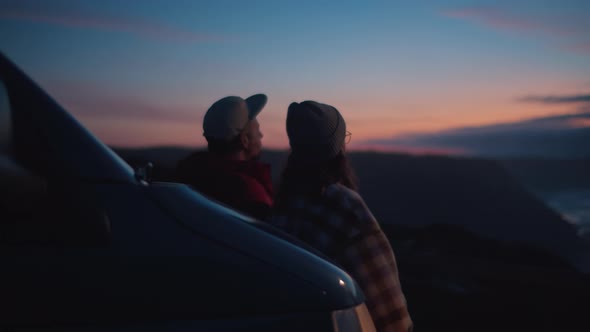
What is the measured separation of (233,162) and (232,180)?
0.64 feet

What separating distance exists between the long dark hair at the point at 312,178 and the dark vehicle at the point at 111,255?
1149 millimetres

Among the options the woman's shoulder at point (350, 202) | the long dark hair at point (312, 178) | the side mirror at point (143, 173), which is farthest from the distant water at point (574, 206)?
the side mirror at point (143, 173)

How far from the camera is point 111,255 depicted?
1458 millimetres

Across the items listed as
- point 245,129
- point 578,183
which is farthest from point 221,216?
point 578,183

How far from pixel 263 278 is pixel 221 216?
0.90 ft

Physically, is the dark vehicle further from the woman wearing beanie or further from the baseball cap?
the baseball cap

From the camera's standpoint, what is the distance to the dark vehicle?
140 cm

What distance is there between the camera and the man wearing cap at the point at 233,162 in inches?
134

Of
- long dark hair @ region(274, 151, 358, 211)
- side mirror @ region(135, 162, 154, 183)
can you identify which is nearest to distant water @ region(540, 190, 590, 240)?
long dark hair @ region(274, 151, 358, 211)

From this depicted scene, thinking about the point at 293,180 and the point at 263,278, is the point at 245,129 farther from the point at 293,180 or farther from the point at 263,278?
the point at 263,278

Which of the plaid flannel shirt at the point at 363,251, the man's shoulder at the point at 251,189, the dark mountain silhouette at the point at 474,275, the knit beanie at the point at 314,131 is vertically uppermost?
the knit beanie at the point at 314,131

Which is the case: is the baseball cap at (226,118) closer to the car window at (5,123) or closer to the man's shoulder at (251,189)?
the man's shoulder at (251,189)

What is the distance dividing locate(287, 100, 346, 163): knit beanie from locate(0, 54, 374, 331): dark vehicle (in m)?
1.18

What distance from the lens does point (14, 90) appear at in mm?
1521
